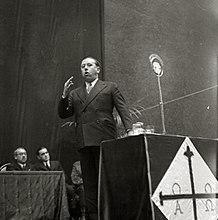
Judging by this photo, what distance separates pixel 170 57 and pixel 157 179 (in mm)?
7240

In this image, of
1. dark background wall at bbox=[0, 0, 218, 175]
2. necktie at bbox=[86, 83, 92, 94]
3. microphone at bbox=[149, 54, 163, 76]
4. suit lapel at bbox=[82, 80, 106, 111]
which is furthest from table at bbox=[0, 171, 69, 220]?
microphone at bbox=[149, 54, 163, 76]

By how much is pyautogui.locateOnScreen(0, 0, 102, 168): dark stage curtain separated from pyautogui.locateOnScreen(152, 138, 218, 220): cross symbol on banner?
185 inches

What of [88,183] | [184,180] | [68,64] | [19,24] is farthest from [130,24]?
A: [184,180]

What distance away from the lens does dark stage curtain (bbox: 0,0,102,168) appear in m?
7.94

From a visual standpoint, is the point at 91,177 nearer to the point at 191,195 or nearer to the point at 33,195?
the point at 33,195

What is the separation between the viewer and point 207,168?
3.77 metres

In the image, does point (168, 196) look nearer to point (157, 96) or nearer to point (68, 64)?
point (68, 64)

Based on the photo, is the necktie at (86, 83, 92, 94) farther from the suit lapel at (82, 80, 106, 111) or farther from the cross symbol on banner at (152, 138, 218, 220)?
the cross symbol on banner at (152, 138, 218, 220)

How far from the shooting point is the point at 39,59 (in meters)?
8.32

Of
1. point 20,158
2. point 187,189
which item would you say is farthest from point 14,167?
point 187,189

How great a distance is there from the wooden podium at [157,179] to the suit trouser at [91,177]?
27.7 inches

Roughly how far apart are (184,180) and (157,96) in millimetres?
6138

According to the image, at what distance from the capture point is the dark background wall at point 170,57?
8820mm

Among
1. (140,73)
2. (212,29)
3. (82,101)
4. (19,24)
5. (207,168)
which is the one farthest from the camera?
(212,29)
